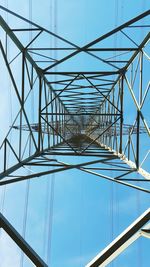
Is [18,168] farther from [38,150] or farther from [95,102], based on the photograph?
[95,102]

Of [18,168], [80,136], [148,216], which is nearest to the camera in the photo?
[148,216]

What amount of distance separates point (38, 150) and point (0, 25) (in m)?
4.14

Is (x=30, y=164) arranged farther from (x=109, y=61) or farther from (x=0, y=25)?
(x=109, y=61)

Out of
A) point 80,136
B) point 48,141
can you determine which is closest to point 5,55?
point 48,141

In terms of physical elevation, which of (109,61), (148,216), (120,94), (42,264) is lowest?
(42,264)

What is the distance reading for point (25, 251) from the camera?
4156 mm

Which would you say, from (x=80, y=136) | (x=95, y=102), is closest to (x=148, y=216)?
(x=95, y=102)

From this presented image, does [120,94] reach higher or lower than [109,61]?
lower

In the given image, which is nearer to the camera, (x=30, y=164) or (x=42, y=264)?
(x=42, y=264)

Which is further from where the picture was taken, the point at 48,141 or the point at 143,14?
the point at 48,141

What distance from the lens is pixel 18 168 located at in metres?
8.70

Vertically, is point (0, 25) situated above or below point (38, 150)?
above

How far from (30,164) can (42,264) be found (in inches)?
208

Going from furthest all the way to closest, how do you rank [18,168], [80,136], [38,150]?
[80,136], [38,150], [18,168]
